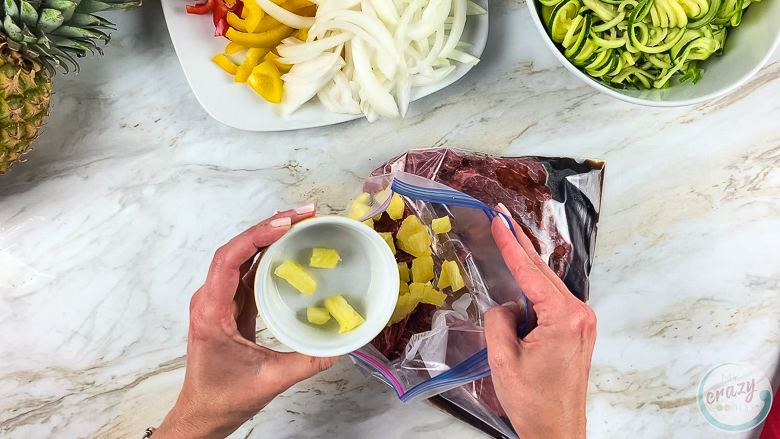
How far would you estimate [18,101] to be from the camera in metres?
1.07

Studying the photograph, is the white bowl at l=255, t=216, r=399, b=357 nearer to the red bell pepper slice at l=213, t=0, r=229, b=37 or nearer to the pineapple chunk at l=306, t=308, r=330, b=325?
the pineapple chunk at l=306, t=308, r=330, b=325

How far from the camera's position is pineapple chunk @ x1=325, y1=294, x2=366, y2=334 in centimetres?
88

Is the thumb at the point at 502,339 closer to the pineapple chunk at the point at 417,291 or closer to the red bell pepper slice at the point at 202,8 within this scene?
the pineapple chunk at the point at 417,291

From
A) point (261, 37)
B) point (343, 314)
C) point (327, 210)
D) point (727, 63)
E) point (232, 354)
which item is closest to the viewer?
point (343, 314)

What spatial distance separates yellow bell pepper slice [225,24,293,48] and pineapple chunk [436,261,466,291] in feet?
2.06

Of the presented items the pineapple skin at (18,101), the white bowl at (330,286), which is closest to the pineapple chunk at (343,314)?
the white bowl at (330,286)

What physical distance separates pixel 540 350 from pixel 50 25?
1086 mm

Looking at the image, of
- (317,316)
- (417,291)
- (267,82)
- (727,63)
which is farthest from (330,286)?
(727,63)

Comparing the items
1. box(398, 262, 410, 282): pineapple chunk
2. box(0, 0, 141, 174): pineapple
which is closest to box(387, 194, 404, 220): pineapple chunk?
box(398, 262, 410, 282): pineapple chunk

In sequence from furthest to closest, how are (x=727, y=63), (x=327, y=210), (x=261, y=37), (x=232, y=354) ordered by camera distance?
(x=327, y=210)
(x=261, y=37)
(x=727, y=63)
(x=232, y=354)

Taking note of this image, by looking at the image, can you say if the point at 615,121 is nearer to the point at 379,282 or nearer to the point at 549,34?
the point at 549,34

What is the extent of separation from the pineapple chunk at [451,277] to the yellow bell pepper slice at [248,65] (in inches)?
23.8

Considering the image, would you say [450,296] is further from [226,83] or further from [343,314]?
[226,83]

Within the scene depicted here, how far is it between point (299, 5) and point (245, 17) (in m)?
0.12
